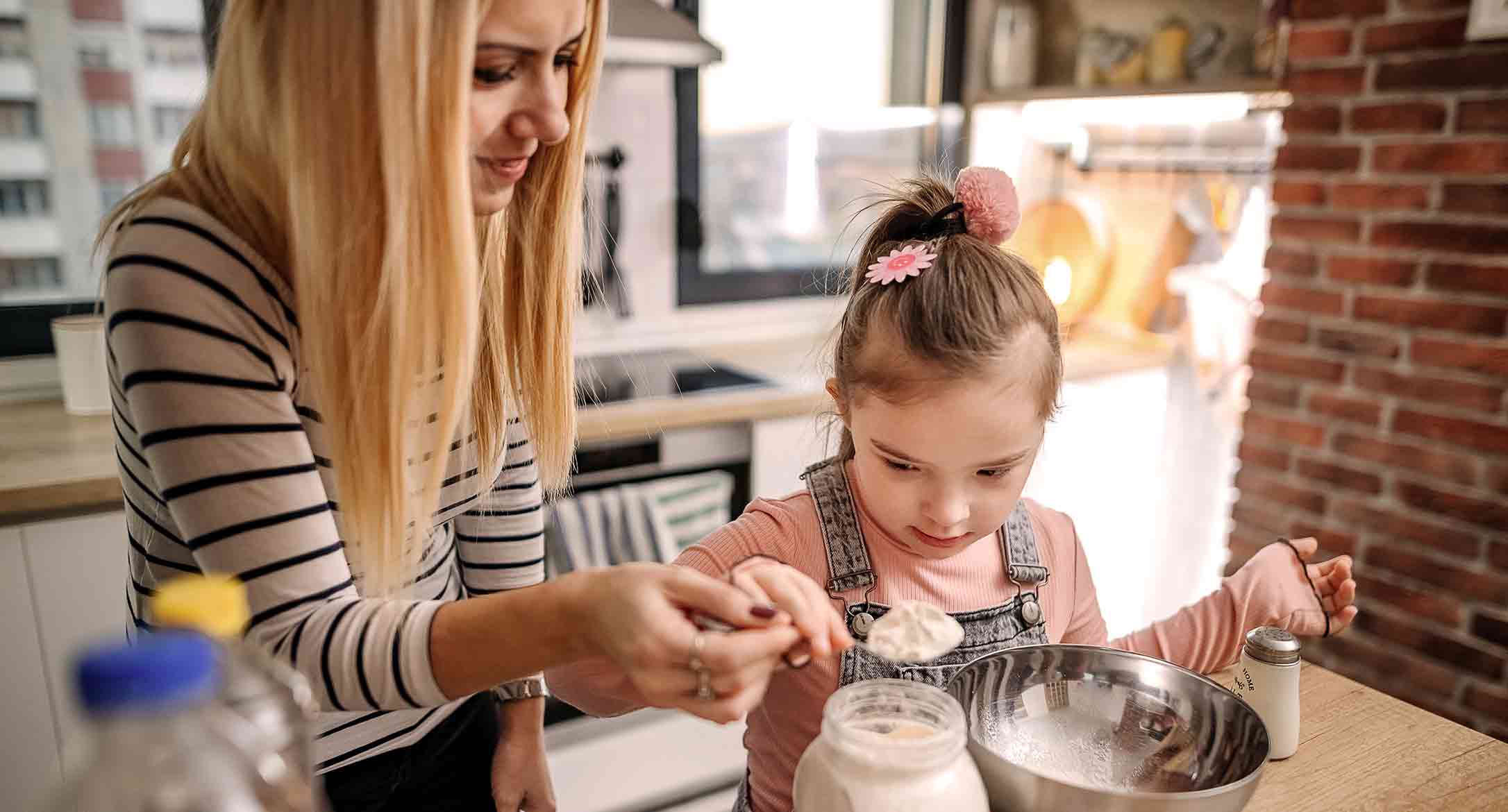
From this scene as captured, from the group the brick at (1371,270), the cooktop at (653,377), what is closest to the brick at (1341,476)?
the brick at (1371,270)

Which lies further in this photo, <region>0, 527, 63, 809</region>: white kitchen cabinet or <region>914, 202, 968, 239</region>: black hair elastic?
<region>0, 527, 63, 809</region>: white kitchen cabinet

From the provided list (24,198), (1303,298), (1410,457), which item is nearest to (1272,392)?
(1303,298)

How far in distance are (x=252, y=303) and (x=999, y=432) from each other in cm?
64

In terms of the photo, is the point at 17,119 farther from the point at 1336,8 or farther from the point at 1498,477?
the point at 1498,477

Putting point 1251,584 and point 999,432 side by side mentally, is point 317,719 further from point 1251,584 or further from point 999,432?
point 1251,584

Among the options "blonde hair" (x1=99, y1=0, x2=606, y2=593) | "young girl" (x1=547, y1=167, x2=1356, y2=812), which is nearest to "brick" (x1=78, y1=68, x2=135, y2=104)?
"blonde hair" (x1=99, y1=0, x2=606, y2=593)

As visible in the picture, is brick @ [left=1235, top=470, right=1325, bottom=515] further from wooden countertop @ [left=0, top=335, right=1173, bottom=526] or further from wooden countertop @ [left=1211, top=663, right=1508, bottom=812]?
wooden countertop @ [left=1211, top=663, right=1508, bottom=812]

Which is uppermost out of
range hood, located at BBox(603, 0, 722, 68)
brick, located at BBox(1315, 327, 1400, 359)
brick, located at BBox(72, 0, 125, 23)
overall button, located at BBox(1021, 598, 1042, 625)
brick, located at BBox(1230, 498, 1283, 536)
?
brick, located at BBox(72, 0, 125, 23)

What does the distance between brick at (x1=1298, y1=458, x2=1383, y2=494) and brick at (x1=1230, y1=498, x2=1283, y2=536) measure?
12 cm

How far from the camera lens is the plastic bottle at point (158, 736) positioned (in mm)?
365

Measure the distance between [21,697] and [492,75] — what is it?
4.55 feet

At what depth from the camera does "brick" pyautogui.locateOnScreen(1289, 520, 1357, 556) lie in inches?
84.0

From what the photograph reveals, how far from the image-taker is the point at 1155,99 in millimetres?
2580

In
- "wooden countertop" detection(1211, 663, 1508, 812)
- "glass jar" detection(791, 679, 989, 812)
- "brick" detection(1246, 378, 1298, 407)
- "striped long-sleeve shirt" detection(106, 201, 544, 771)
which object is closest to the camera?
"glass jar" detection(791, 679, 989, 812)
